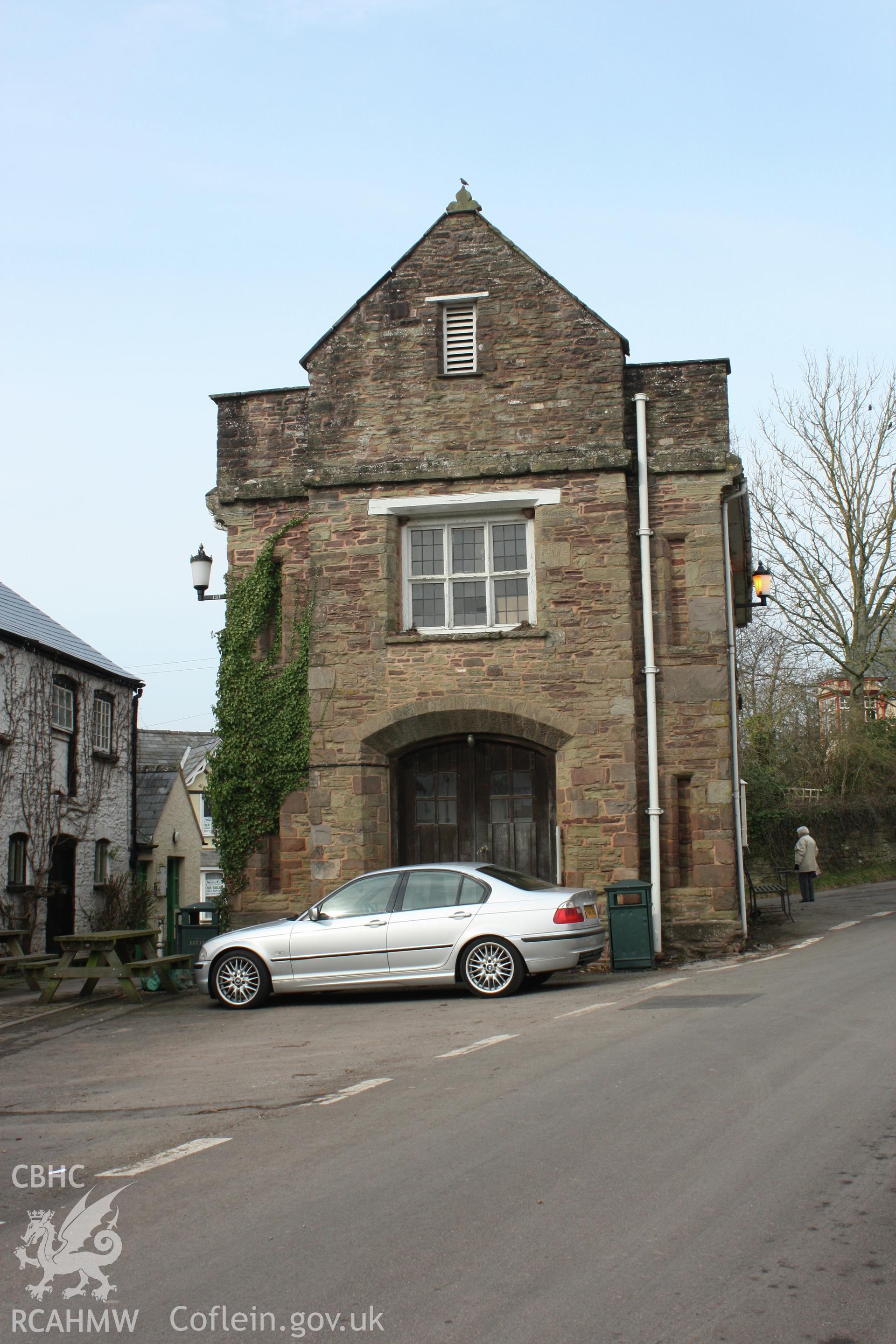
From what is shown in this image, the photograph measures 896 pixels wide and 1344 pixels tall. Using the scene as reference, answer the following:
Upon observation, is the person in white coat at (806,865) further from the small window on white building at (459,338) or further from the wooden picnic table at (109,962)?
the wooden picnic table at (109,962)

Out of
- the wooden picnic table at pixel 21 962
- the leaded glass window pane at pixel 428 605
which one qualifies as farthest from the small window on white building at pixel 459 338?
the wooden picnic table at pixel 21 962

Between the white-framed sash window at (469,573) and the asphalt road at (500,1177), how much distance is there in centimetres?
700

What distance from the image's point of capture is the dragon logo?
468 cm

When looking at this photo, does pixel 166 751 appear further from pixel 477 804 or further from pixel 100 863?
pixel 477 804

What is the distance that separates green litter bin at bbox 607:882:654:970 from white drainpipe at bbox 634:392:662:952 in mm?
205

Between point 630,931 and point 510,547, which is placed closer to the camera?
point 630,931

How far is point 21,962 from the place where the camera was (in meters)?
15.8

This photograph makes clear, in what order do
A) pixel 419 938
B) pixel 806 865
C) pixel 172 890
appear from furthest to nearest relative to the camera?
pixel 172 890 < pixel 806 865 < pixel 419 938

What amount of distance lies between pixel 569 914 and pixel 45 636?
1645 cm

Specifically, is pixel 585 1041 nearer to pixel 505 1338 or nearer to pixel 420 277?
pixel 505 1338

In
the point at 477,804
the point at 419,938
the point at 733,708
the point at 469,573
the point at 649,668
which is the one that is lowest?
the point at 419,938

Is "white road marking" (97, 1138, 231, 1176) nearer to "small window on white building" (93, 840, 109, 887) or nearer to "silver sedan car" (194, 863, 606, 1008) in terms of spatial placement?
"silver sedan car" (194, 863, 606, 1008)

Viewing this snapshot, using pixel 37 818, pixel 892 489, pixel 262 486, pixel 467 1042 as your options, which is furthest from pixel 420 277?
pixel 892 489

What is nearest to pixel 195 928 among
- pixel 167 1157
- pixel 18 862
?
pixel 18 862
